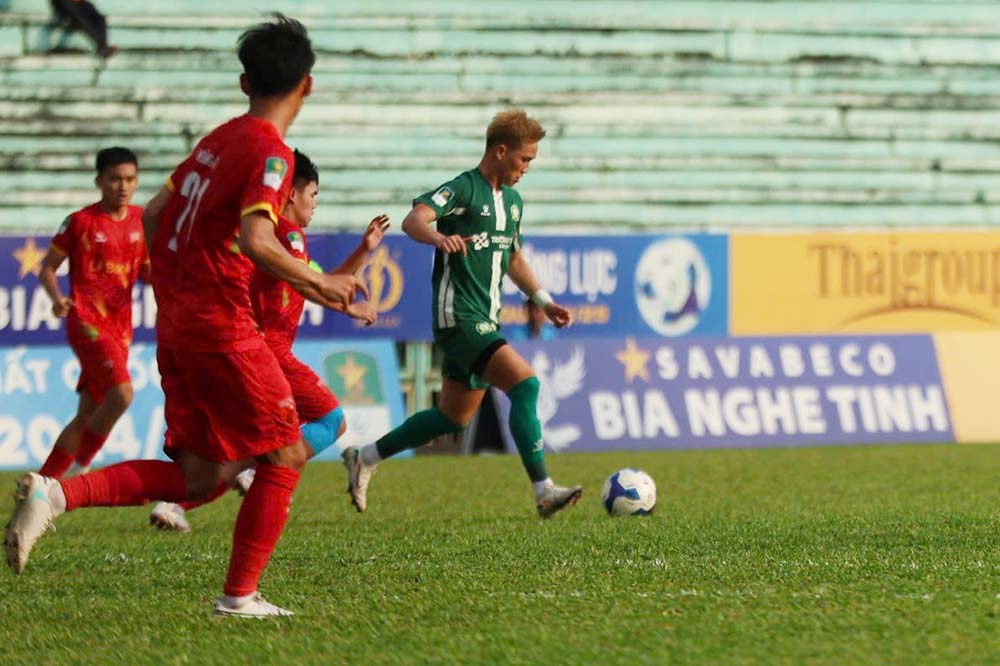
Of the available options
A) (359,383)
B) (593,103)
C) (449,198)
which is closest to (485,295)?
(449,198)

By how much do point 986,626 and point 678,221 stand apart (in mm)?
15319

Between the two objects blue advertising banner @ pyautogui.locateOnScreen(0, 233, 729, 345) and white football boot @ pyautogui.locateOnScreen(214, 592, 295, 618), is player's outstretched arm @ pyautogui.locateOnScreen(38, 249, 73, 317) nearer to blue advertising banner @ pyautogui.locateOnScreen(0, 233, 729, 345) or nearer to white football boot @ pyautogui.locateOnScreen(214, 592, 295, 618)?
white football boot @ pyautogui.locateOnScreen(214, 592, 295, 618)

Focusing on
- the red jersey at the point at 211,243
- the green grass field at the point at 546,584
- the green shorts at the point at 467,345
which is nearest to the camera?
the green grass field at the point at 546,584

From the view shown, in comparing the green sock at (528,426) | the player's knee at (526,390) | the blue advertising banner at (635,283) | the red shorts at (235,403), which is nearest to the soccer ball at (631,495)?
the green sock at (528,426)

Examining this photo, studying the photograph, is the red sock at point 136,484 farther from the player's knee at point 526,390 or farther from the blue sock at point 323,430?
the player's knee at point 526,390

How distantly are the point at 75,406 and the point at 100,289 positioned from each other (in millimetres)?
4296

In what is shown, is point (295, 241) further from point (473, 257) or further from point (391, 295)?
point (391, 295)

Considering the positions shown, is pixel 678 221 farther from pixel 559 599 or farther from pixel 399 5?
pixel 559 599

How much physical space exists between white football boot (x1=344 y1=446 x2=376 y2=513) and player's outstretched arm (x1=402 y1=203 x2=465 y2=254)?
4.02 ft

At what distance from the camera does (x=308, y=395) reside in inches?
302

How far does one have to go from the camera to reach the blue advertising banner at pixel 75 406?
13.6m

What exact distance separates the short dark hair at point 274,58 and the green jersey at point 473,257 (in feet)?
11.4

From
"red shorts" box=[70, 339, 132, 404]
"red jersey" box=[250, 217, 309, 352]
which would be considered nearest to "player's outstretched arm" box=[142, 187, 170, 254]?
"red jersey" box=[250, 217, 309, 352]

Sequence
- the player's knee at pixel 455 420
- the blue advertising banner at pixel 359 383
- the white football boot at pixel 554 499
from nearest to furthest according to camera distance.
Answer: the white football boot at pixel 554 499
the player's knee at pixel 455 420
the blue advertising banner at pixel 359 383
